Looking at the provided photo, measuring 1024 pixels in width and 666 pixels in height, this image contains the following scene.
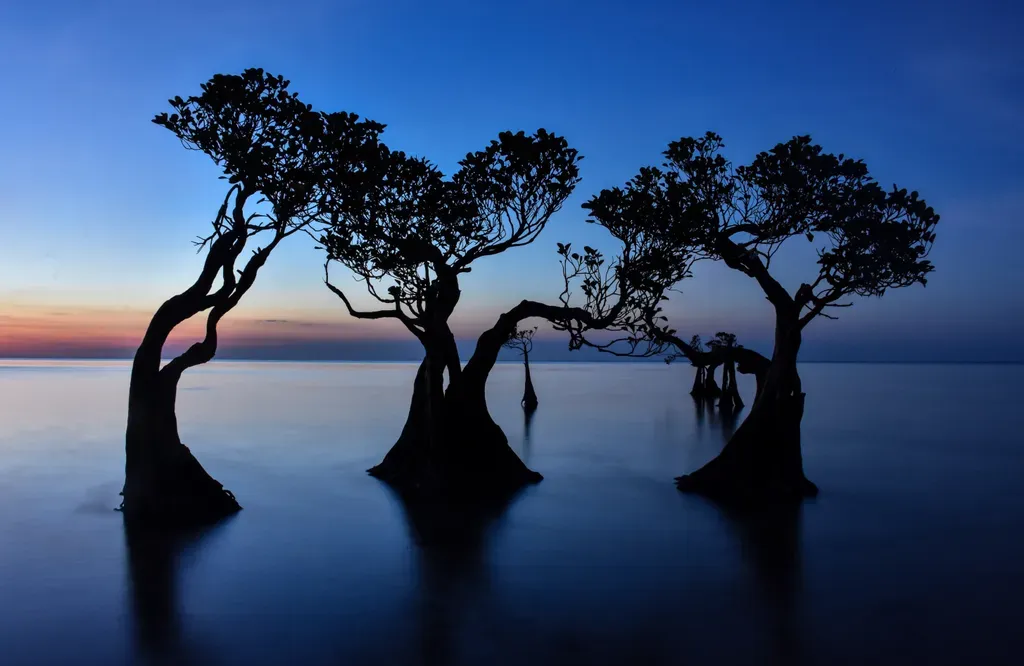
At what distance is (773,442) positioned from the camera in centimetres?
1750

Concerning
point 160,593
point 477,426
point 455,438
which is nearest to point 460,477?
point 455,438

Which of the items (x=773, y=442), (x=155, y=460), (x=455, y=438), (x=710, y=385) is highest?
(x=710, y=385)

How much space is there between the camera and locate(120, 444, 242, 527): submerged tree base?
14594 mm

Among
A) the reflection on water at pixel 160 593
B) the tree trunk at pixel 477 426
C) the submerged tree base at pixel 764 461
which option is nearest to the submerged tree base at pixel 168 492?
the reflection on water at pixel 160 593

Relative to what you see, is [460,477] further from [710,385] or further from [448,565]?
[710,385]

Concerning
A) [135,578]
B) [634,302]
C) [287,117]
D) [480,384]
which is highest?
[287,117]

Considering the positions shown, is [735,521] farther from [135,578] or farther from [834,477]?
[135,578]

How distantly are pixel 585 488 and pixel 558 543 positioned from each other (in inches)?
265

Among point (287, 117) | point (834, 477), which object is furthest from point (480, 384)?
point (834, 477)

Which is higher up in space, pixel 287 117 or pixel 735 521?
pixel 287 117

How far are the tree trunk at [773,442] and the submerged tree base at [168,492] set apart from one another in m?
12.3

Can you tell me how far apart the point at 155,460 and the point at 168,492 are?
0.81 meters

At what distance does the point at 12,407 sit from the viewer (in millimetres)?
50531

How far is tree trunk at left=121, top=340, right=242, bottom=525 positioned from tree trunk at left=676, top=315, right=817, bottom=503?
12411 mm
